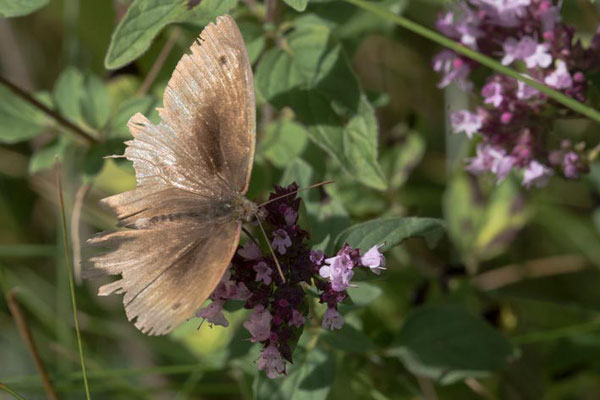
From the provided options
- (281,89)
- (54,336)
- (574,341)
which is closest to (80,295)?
(54,336)

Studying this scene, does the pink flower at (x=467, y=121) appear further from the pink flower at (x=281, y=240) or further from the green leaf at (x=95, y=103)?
the green leaf at (x=95, y=103)

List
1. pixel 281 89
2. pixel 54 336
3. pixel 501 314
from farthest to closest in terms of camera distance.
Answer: pixel 54 336, pixel 501 314, pixel 281 89

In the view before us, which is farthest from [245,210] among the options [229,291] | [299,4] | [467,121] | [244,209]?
[467,121]

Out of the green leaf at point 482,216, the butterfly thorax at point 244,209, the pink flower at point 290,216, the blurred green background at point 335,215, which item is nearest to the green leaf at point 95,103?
the blurred green background at point 335,215

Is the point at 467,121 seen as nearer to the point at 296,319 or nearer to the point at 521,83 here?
the point at 521,83

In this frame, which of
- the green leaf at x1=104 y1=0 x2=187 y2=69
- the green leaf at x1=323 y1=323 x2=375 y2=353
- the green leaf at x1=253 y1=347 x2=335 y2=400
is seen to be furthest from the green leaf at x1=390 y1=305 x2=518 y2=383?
the green leaf at x1=104 y1=0 x2=187 y2=69

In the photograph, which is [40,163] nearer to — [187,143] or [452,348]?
[187,143]
